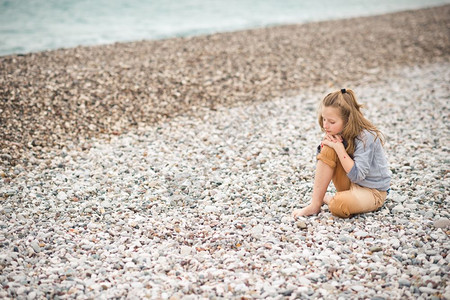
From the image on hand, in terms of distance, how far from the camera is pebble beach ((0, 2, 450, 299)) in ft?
11.4

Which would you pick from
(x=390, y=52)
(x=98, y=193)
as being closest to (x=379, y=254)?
(x=98, y=193)

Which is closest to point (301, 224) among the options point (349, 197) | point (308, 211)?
point (308, 211)

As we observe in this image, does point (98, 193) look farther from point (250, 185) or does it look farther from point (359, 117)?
point (359, 117)

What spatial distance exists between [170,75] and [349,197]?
6.58 m

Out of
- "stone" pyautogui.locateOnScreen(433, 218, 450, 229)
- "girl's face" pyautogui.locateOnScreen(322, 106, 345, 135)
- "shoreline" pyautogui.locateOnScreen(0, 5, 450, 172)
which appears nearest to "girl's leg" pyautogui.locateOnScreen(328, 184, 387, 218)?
"stone" pyautogui.locateOnScreen(433, 218, 450, 229)

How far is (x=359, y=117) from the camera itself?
385 cm

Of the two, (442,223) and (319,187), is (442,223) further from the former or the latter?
(319,187)

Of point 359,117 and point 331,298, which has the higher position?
point 359,117

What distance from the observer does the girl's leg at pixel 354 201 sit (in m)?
4.14

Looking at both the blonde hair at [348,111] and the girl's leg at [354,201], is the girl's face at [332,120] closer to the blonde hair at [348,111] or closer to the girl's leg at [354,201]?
the blonde hair at [348,111]

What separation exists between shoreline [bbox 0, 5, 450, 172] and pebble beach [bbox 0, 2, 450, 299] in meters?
0.05

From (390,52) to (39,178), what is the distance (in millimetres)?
11644

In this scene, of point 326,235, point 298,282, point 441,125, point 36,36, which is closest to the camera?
point 298,282

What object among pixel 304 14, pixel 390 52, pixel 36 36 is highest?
pixel 304 14
